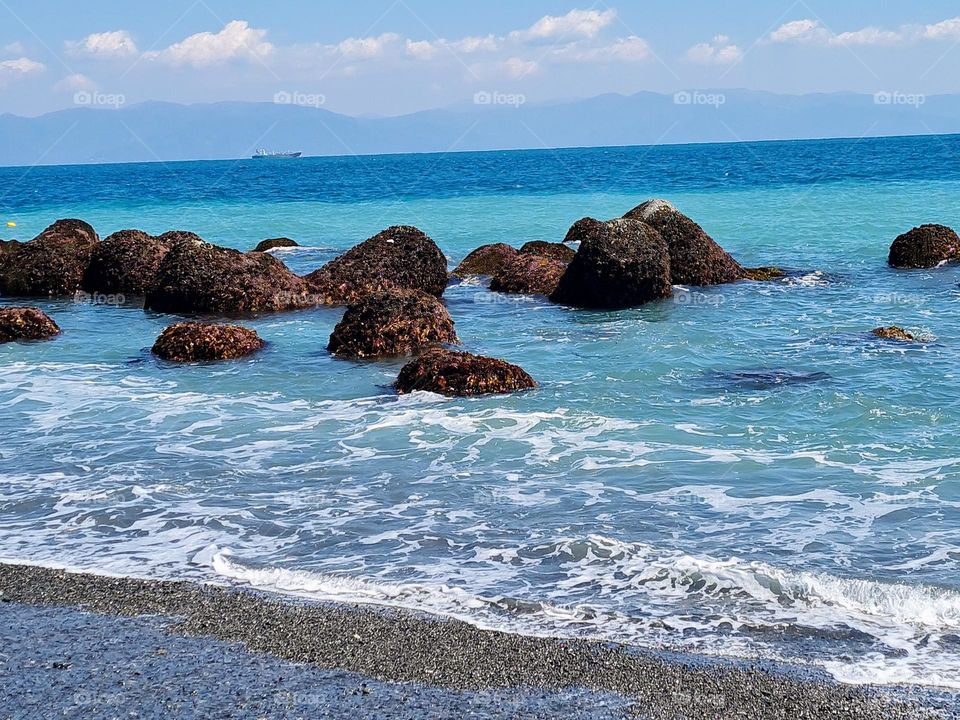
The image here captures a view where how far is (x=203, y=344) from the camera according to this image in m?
14.0

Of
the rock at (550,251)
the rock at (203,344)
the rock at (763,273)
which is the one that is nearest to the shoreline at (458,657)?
the rock at (203,344)

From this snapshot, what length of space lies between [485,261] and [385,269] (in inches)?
175

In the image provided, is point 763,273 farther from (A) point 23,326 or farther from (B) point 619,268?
(A) point 23,326

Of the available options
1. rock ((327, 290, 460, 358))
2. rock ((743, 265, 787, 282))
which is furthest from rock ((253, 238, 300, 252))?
rock ((327, 290, 460, 358))

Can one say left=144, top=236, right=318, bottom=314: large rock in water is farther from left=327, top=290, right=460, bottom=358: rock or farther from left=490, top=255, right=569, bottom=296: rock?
left=327, top=290, right=460, bottom=358: rock

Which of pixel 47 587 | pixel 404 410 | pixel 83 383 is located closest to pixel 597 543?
pixel 47 587

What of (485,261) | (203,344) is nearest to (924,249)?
(485,261)

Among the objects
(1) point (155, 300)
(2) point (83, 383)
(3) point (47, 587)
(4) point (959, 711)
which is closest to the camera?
(4) point (959, 711)

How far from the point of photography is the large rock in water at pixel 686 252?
66.8 feet

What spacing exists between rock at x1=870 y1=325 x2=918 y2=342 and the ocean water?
0.81 ft

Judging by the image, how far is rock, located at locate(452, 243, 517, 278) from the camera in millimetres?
23039

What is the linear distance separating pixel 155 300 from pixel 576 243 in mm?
12867

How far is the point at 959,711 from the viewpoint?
15.7 feet

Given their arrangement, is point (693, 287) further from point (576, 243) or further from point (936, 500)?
point (936, 500)
